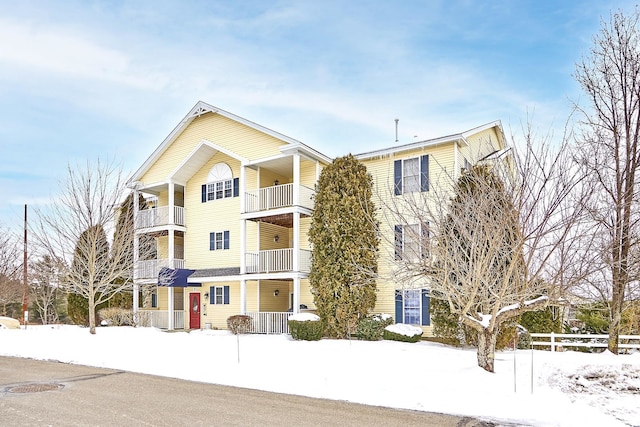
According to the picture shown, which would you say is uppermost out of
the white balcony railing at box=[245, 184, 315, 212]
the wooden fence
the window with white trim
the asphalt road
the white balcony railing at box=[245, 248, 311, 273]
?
the white balcony railing at box=[245, 184, 315, 212]

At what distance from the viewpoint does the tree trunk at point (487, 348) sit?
11680 mm

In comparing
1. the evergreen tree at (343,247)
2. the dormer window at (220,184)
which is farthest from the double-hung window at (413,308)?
the dormer window at (220,184)

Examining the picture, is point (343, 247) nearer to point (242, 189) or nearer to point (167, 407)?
point (242, 189)

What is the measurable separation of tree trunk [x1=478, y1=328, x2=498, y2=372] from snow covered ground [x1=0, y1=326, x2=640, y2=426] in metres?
0.23

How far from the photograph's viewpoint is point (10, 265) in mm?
37250

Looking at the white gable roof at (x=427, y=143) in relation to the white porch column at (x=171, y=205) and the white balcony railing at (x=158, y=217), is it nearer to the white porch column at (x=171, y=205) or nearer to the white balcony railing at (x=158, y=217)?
the white porch column at (x=171, y=205)

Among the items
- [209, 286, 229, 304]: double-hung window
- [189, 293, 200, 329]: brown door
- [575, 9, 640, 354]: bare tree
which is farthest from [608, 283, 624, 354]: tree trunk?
[189, 293, 200, 329]: brown door

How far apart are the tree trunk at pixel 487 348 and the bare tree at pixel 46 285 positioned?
1772 centimetres


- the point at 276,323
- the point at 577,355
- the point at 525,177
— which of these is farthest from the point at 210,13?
the point at 577,355

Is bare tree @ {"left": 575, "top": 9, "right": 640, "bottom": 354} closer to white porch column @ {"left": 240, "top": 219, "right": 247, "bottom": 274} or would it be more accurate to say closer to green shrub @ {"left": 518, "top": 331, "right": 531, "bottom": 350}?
green shrub @ {"left": 518, "top": 331, "right": 531, "bottom": 350}

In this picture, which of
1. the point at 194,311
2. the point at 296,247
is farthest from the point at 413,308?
the point at 194,311

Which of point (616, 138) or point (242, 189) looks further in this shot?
point (242, 189)

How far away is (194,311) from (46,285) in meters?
14.8

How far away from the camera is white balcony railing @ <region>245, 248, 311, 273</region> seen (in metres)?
22.3
